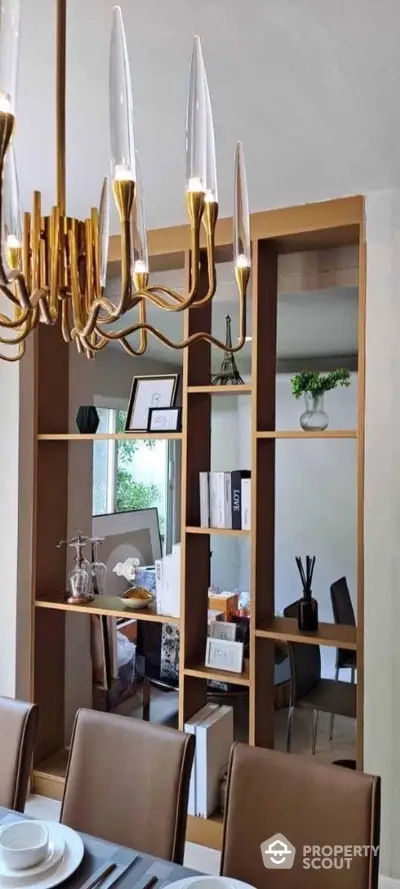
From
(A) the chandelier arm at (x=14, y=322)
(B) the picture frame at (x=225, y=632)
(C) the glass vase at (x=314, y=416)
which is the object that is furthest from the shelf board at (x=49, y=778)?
(A) the chandelier arm at (x=14, y=322)

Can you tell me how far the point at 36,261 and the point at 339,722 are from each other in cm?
358

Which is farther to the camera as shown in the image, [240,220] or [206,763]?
[206,763]

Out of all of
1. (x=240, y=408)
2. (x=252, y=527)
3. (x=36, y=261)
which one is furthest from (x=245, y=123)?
(x=240, y=408)

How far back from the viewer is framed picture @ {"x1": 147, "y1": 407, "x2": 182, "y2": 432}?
8.94ft

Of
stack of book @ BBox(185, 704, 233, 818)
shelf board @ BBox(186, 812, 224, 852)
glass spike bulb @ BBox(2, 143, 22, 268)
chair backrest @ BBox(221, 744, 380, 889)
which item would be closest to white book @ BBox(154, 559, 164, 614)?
stack of book @ BBox(185, 704, 233, 818)

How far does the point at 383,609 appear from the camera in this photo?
2.28 meters

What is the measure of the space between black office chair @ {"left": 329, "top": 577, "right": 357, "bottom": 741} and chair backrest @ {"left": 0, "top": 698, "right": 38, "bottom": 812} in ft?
7.86

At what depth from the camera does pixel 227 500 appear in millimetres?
2613

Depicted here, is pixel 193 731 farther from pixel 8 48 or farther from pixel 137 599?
pixel 8 48

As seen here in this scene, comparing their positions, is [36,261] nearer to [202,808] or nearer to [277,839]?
[277,839]

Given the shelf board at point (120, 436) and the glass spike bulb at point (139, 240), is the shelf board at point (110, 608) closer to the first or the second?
the shelf board at point (120, 436)

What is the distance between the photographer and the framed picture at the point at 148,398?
284 cm

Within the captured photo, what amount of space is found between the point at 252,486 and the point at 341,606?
6.18 feet

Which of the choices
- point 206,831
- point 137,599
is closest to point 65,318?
point 137,599
